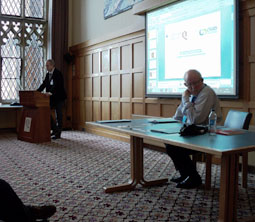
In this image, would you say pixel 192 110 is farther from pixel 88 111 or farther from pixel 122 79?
pixel 88 111

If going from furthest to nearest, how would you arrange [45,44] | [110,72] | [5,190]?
→ [45,44] < [110,72] < [5,190]

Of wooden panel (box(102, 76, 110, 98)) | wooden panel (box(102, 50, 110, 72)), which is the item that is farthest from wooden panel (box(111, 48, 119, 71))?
wooden panel (box(102, 76, 110, 98))

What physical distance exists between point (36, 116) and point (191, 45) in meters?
3.00

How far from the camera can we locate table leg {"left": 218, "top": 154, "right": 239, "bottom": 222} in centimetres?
213

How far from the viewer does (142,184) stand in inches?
128

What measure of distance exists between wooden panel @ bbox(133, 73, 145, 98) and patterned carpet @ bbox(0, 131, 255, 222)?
1.10m

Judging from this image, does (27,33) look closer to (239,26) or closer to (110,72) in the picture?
(110,72)

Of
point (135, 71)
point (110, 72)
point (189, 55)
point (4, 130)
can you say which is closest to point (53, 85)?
point (110, 72)

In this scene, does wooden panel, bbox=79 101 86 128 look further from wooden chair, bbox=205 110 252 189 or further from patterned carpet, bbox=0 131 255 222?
wooden chair, bbox=205 110 252 189

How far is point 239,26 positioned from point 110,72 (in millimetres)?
3273

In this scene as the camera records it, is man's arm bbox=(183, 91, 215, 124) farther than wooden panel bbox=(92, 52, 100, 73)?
No

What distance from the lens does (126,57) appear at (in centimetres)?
618

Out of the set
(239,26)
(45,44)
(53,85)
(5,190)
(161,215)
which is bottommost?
(161,215)

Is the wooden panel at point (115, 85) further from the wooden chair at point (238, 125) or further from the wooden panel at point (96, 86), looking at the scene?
the wooden chair at point (238, 125)
